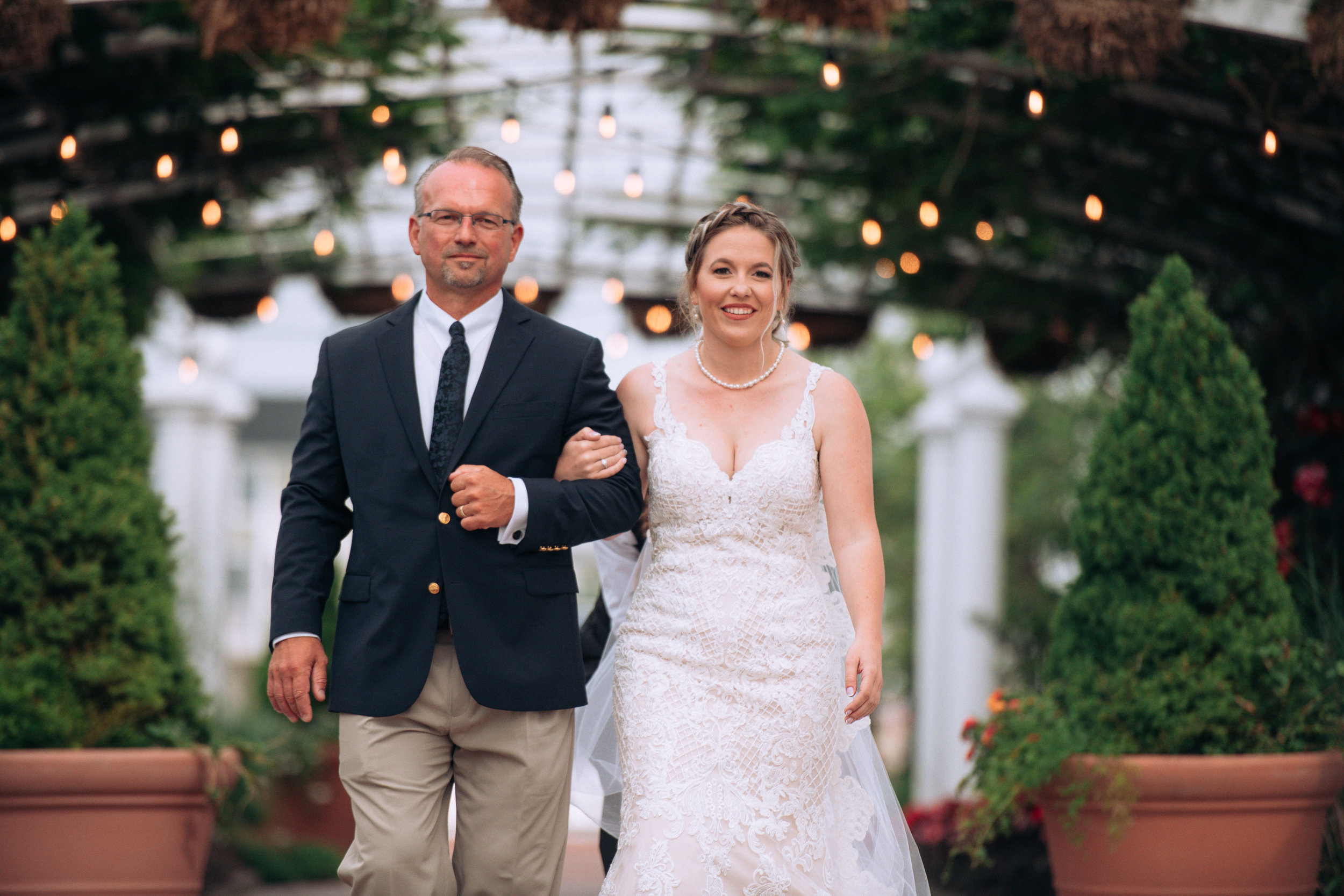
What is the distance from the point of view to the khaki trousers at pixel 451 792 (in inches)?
129

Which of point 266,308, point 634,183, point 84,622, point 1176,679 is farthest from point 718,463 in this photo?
point 266,308

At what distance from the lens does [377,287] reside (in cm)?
1048

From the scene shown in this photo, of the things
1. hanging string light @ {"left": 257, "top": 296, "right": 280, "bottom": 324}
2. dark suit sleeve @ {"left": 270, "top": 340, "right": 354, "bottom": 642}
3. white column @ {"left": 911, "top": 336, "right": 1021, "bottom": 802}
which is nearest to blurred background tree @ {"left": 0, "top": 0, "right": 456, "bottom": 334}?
hanging string light @ {"left": 257, "top": 296, "right": 280, "bottom": 324}

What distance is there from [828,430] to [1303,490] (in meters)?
4.18

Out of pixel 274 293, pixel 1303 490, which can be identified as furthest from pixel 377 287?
pixel 1303 490

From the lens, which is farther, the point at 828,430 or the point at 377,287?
the point at 377,287

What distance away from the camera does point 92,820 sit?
15.9 feet

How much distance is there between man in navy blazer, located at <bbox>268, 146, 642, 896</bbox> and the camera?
331 cm

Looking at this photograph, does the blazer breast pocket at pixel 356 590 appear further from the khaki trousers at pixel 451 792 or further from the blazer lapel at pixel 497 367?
the blazer lapel at pixel 497 367

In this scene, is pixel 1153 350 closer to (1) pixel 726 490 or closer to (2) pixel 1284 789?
(2) pixel 1284 789

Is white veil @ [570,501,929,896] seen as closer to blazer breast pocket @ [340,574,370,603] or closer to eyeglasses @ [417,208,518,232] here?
blazer breast pocket @ [340,574,370,603]

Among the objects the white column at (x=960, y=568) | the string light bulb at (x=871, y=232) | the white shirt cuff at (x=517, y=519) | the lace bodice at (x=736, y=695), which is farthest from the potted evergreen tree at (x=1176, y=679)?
the white column at (x=960, y=568)

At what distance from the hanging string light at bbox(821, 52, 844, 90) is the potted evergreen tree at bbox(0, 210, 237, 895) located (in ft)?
11.1

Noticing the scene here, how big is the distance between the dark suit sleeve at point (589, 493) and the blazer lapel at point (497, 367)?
167 mm
